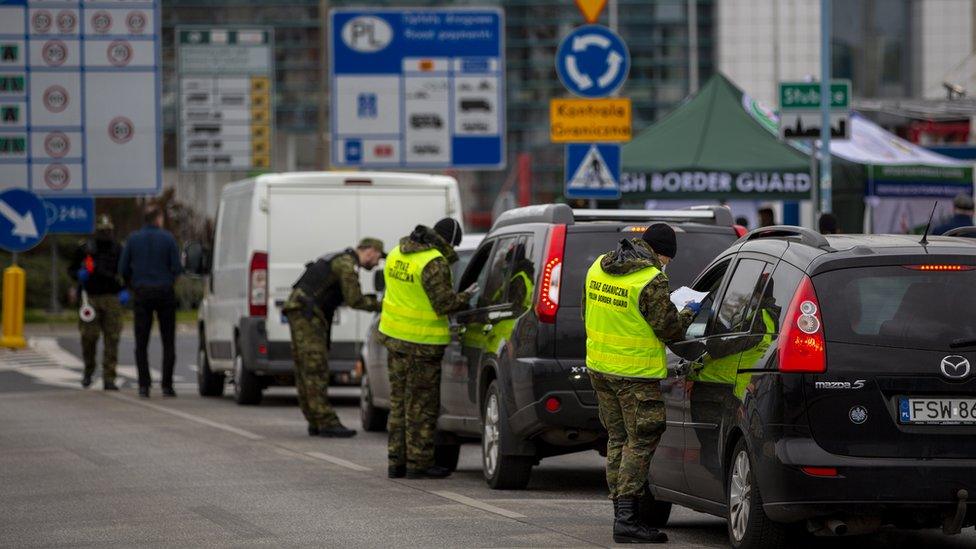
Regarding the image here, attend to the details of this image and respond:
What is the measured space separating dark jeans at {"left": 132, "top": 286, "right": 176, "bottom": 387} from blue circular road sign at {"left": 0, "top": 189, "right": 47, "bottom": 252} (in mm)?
5105

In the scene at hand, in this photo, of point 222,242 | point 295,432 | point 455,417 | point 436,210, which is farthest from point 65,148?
point 455,417

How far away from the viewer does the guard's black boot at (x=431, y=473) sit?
12.9 meters

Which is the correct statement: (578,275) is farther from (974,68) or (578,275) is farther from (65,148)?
(974,68)

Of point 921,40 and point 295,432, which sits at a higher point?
point 921,40

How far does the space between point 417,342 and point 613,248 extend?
1.79 meters

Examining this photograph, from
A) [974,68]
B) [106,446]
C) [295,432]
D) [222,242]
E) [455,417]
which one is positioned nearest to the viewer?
[455,417]

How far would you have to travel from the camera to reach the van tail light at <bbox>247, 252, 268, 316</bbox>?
19.2 m

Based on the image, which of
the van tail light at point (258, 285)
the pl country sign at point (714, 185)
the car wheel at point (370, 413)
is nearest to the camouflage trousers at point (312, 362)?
the car wheel at point (370, 413)

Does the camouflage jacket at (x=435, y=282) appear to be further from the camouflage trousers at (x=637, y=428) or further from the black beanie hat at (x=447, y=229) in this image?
the camouflage trousers at (x=637, y=428)

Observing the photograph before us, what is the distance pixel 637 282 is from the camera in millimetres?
9336

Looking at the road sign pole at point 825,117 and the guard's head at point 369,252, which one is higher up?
the road sign pole at point 825,117

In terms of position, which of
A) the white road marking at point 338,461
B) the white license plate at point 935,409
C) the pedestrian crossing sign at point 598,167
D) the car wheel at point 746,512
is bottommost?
the white road marking at point 338,461

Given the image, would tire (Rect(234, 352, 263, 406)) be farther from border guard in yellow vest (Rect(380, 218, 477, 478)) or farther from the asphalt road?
border guard in yellow vest (Rect(380, 218, 477, 478))

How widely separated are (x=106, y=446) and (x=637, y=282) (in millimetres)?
6951
